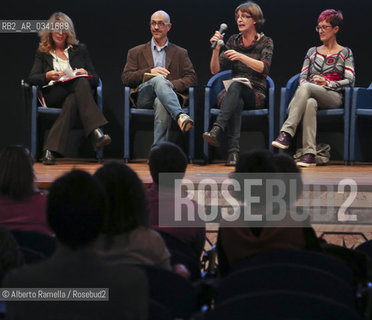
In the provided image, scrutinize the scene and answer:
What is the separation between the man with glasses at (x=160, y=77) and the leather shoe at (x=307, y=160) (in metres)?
0.84

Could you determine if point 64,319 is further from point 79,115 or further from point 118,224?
point 79,115

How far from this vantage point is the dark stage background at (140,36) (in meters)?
5.47

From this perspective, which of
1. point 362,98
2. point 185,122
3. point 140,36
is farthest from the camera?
point 140,36

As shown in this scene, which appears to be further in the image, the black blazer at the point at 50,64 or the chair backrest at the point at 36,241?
the black blazer at the point at 50,64

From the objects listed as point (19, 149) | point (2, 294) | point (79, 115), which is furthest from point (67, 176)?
point (79, 115)

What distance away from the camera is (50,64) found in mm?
4875

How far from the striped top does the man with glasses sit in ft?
3.02

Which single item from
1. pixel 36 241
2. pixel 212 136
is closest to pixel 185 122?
pixel 212 136

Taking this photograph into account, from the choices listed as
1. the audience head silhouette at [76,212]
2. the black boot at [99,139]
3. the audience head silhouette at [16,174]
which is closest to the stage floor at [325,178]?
the black boot at [99,139]

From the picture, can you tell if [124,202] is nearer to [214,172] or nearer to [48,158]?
[214,172]

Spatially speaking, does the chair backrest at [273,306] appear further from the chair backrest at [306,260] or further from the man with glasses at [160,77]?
the man with glasses at [160,77]

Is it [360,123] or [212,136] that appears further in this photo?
[360,123]

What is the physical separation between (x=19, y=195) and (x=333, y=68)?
3.27 m

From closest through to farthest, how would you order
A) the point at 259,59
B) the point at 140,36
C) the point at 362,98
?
the point at 362,98 → the point at 259,59 → the point at 140,36
